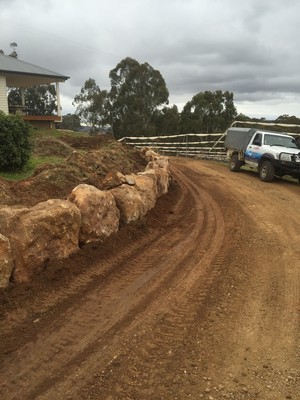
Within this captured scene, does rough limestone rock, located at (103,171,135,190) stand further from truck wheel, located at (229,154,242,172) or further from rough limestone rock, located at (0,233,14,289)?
truck wheel, located at (229,154,242,172)

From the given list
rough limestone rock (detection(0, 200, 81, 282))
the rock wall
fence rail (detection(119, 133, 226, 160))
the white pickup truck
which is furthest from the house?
rough limestone rock (detection(0, 200, 81, 282))

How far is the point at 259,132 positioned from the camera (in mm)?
16250

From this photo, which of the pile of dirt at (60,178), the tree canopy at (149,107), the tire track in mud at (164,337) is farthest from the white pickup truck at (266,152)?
the tree canopy at (149,107)

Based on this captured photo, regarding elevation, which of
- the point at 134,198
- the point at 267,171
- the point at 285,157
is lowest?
the point at 267,171

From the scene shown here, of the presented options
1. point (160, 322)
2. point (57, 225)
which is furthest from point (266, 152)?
point (160, 322)

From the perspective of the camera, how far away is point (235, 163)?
17984mm

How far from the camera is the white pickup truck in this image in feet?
46.9

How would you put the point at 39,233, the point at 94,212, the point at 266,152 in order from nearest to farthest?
the point at 39,233
the point at 94,212
the point at 266,152

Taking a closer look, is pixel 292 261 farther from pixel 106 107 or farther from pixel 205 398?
pixel 106 107

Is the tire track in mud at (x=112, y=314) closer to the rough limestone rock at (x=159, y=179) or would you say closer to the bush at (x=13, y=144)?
the rough limestone rock at (x=159, y=179)

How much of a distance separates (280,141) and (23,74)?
17.0 meters

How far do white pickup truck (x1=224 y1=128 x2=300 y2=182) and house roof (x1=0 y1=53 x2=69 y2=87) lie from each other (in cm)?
1448

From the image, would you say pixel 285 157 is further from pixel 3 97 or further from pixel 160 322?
pixel 3 97

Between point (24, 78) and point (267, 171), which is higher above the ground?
point (24, 78)
